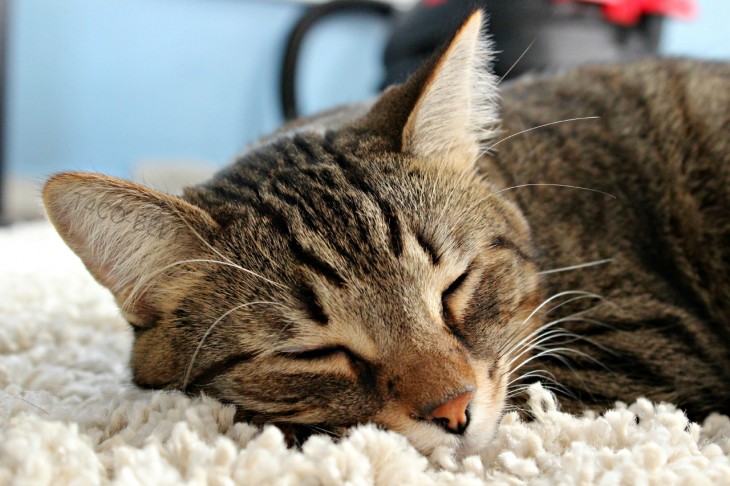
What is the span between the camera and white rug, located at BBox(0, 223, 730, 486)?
2.61 feet

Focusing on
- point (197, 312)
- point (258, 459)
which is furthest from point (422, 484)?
point (197, 312)

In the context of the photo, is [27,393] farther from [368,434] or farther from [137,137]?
[137,137]

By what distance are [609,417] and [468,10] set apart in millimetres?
737

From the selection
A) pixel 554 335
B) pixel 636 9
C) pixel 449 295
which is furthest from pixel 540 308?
pixel 636 9

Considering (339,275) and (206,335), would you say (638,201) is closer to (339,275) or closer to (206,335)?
(339,275)

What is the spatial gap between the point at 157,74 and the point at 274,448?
3.77m

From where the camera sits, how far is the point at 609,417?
Answer: 981 millimetres

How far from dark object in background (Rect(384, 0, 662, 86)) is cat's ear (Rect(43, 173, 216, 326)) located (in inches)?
75.6

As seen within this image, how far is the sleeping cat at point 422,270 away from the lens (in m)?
0.99


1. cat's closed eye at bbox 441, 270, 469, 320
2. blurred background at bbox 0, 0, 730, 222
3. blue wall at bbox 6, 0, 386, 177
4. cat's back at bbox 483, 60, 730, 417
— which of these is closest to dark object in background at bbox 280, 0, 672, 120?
blurred background at bbox 0, 0, 730, 222

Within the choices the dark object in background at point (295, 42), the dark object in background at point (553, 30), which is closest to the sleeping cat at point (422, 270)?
the dark object in background at point (553, 30)

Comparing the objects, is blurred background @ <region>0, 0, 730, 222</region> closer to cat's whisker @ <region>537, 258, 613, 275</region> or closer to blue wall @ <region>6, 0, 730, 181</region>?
blue wall @ <region>6, 0, 730, 181</region>

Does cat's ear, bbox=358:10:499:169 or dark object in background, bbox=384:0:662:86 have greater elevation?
dark object in background, bbox=384:0:662:86

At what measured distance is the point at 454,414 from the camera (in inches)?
36.0
